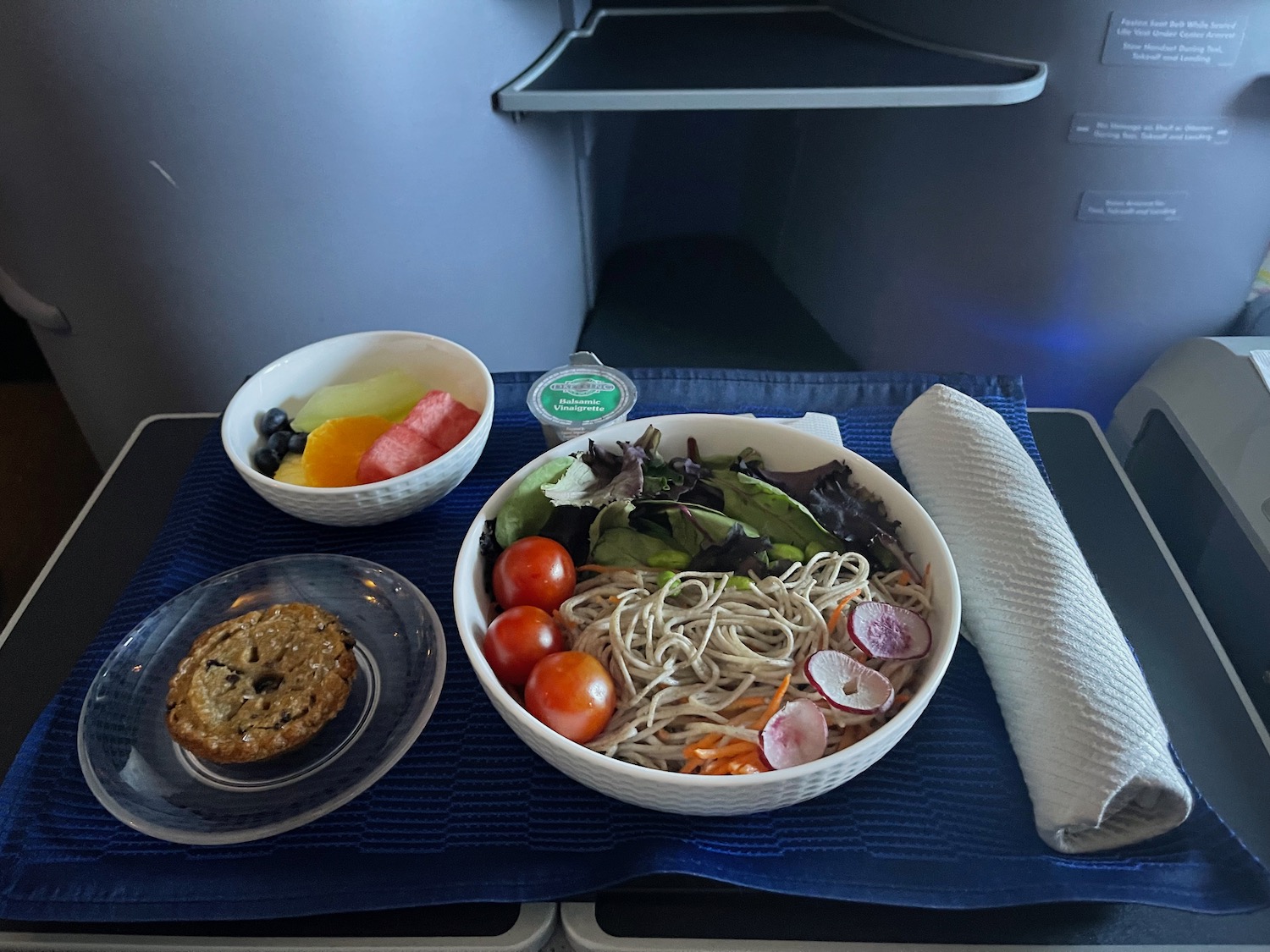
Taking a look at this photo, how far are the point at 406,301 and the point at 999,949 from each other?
1337mm

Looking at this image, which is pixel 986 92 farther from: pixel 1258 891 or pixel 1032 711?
pixel 1258 891

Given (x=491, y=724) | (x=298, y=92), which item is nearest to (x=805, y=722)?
(x=491, y=724)

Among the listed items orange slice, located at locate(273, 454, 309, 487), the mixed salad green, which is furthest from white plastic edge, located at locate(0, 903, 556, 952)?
orange slice, located at locate(273, 454, 309, 487)

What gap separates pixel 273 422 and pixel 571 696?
1.89ft

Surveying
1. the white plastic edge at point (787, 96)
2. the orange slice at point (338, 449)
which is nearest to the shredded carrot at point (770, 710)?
the orange slice at point (338, 449)

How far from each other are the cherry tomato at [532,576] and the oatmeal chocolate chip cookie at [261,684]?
6.7 inches

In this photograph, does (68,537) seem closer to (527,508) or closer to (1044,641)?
(527,508)

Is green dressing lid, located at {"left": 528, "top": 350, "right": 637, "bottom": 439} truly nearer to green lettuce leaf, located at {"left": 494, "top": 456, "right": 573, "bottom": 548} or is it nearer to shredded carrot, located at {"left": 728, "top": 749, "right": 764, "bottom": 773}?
green lettuce leaf, located at {"left": 494, "top": 456, "right": 573, "bottom": 548}

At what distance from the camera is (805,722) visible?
71cm

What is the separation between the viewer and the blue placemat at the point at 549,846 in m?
0.69

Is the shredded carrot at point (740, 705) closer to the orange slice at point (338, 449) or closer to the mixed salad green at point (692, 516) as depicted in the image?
the mixed salad green at point (692, 516)

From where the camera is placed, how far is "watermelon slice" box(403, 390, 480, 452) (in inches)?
40.1

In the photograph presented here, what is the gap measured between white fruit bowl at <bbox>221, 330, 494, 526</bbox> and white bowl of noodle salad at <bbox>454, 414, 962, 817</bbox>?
0.38 ft

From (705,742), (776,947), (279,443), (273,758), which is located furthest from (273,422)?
(776,947)
